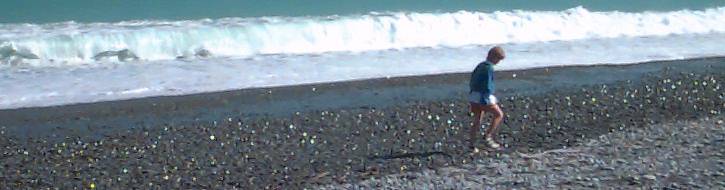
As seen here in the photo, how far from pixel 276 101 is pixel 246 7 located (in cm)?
1385

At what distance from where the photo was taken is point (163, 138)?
9008 millimetres

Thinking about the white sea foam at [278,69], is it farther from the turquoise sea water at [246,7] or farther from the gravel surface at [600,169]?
the turquoise sea water at [246,7]

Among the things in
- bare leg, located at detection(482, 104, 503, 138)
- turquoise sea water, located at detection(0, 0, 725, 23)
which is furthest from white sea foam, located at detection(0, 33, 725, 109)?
turquoise sea water, located at detection(0, 0, 725, 23)

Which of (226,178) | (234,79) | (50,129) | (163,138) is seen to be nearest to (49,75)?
(234,79)

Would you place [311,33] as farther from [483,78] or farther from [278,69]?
[483,78]

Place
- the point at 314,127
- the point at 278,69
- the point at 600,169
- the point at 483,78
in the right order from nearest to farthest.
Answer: the point at 600,169 → the point at 483,78 → the point at 314,127 → the point at 278,69

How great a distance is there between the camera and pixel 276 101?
11469 millimetres

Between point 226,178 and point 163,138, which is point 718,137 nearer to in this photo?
point 226,178

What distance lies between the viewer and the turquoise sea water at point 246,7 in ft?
75.7

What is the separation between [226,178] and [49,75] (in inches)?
308

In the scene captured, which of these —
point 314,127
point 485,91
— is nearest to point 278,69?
point 314,127

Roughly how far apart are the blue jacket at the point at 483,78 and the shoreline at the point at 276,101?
2.70 m

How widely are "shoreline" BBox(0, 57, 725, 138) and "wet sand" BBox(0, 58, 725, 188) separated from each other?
18 mm

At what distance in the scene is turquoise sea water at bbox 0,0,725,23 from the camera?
2306cm
